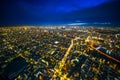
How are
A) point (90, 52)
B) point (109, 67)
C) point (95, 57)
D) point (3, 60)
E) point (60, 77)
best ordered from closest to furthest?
point (60, 77) < point (109, 67) < point (3, 60) < point (95, 57) < point (90, 52)

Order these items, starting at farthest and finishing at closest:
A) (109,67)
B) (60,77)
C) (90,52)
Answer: (90,52)
(109,67)
(60,77)

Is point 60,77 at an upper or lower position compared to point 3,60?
lower

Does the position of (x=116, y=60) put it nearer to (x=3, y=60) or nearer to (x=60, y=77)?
(x=60, y=77)

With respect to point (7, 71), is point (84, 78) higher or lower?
lower

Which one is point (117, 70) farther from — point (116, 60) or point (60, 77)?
point (60, 77)

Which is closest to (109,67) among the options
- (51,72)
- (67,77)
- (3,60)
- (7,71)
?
(67,77)

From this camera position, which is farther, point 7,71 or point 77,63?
point 77,63

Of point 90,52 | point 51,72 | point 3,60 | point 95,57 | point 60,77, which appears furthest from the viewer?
point 90,52

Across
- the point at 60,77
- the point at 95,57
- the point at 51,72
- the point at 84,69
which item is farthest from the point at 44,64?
the point at 95,57

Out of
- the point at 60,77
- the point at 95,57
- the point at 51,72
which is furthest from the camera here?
the point at 95,57
